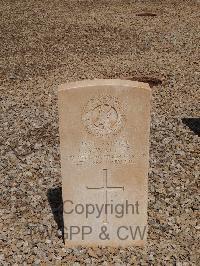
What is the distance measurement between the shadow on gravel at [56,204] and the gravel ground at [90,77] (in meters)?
0.02

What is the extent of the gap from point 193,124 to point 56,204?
3.34 metres

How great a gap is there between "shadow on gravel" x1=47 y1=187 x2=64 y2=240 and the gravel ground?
2cm

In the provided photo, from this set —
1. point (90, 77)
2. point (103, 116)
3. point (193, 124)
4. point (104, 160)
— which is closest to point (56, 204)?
point (104, 160)

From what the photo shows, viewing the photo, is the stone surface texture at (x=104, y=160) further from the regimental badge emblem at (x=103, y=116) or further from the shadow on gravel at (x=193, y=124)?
the shadow on gravel at (x=193, y=124)

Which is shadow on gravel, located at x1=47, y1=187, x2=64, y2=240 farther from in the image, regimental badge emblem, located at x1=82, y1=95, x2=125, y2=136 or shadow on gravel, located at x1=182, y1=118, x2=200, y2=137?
shadow on gravel, located at x1=182, y1=118, x2=200, y2=137

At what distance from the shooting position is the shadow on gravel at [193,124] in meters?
8.00

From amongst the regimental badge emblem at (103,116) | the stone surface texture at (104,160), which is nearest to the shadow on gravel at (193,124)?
the stone surface texture at (104,160)

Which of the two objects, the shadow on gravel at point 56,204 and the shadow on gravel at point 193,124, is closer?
the shadow on gravel at point 56,204

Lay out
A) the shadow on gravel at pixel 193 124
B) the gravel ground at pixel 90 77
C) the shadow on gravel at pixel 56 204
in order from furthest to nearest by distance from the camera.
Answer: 1. the shadow on gravel at pixel 193 124
2. the shadow on gravel at pixel 56 204
3. the gravel ground at pixel 90 77

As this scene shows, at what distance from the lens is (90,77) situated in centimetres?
1077

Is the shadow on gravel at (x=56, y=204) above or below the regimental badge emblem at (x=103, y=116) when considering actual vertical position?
below

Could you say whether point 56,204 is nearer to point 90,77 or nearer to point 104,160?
point 104,160

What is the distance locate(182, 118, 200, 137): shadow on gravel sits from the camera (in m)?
8.00

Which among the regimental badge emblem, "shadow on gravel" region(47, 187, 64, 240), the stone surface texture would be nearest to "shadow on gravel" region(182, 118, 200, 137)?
"shadow on gravel" region(47, 187, 64, 240)
